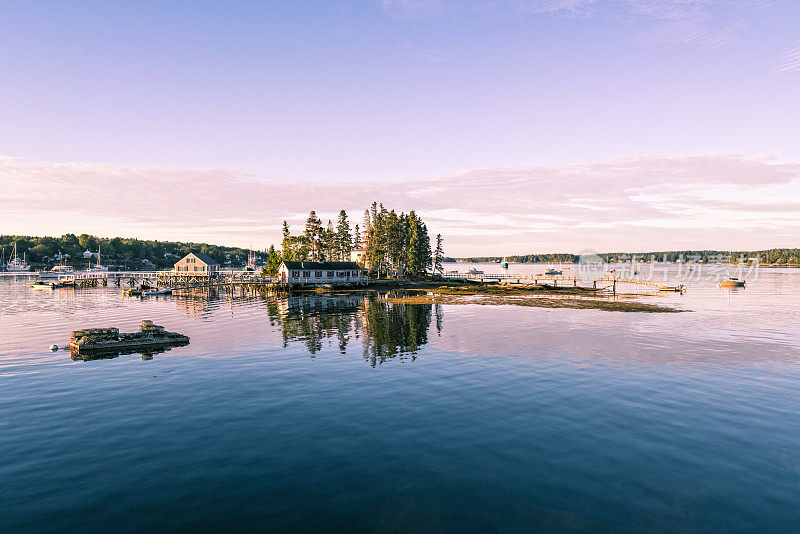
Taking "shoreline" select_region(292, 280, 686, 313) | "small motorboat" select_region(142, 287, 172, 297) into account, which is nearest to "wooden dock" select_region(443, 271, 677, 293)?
"shoreline" select_region(292, 280, 686, 313)

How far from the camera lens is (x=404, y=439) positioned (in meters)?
15.3

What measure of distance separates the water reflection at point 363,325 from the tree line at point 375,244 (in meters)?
48.4

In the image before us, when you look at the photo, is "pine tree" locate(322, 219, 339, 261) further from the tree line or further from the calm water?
the calm water

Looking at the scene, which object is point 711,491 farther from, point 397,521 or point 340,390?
point 340,390

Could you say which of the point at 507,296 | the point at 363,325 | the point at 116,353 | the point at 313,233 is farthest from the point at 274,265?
the point at 116,353

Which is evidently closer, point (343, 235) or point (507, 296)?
point (507, 296)

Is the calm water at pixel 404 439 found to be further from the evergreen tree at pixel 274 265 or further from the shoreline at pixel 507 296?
the evergreen tree at pixel 274 265

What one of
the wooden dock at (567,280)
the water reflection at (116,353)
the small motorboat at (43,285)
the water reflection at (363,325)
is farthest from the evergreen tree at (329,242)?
the water reflection at (116,353)

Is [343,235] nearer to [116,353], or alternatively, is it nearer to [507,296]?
[507,296]

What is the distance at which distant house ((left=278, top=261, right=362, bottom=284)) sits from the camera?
96.0 metres

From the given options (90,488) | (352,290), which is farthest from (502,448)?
(352,290)

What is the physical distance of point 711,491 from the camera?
38.6 ft

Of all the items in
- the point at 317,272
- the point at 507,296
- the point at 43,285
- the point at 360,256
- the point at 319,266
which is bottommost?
the point at 507,296

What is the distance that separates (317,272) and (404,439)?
283 ft
